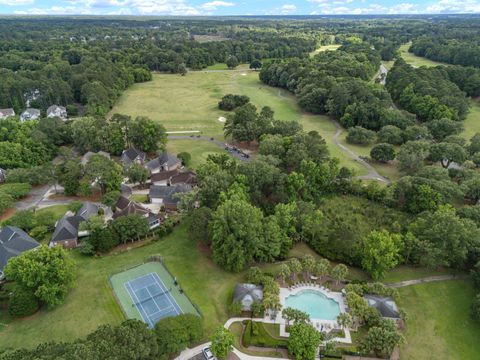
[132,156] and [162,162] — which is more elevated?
[132,156]

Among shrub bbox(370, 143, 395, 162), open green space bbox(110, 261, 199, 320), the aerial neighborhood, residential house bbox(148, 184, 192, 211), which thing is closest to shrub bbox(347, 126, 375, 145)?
the aerial neighborhood

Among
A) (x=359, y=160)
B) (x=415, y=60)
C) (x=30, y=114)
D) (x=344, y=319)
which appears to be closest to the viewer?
(x=344, y=319)

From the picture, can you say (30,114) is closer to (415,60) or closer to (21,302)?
(21,302)

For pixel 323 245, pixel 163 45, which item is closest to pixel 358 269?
pixel 323 245

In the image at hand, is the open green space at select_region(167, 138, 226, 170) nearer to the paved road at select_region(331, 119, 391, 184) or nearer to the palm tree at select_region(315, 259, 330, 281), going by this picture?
the paved road at select_region(331, 119, 391, 184)

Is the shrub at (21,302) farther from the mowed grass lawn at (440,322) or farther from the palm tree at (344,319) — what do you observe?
the mowed grass lawn at (440,322)

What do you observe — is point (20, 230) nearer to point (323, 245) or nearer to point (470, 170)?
point (323, 245)

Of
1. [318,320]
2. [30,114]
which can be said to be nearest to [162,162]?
[318,320]
